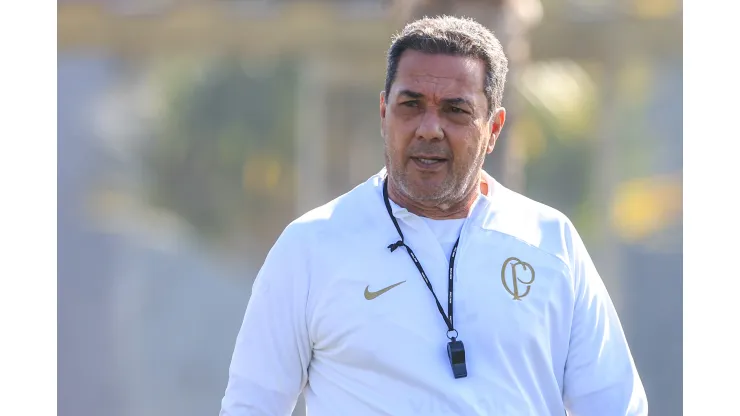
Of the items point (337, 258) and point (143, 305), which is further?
point (143, 305)

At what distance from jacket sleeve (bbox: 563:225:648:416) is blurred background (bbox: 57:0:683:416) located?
4662 mm

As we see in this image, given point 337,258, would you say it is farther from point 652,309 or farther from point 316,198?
point 652,309

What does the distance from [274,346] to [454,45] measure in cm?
89

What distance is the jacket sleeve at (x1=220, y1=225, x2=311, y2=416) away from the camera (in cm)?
234

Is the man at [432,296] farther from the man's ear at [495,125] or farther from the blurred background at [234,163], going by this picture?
the blurred background at [234,163]

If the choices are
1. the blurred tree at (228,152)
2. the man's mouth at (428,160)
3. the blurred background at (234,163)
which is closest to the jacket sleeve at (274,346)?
the man's mouth at (428,160)

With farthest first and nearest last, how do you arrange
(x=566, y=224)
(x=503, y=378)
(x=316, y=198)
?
(x=316, y=198) → (x=566, y=224) → (x=503, y=378)

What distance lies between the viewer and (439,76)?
2.41 metres

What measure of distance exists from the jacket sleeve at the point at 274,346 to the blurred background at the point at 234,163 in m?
4.73

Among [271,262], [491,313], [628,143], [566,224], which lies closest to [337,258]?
[271,262]

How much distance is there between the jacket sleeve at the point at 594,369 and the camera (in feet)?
8.07

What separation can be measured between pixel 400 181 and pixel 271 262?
0.39 metres

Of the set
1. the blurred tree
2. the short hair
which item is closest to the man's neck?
the short hair

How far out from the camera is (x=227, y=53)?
7.20 m
